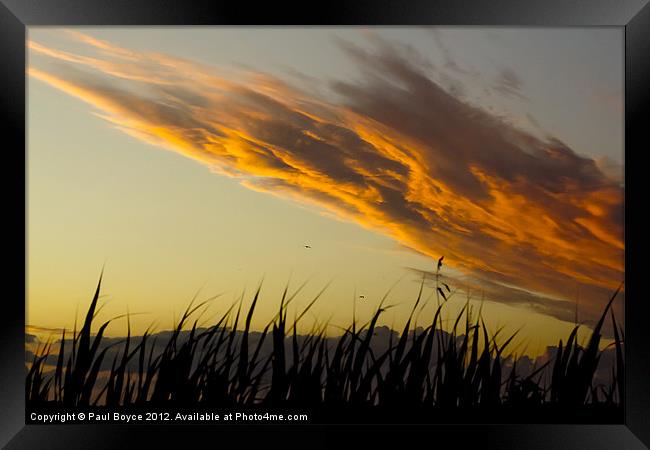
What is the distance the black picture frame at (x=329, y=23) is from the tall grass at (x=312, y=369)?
8 cm

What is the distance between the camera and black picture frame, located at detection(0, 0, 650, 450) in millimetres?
3207

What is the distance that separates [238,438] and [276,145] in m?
1.00

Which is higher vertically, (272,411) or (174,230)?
(174,230)

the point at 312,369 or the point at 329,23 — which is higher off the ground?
the point at 329,23

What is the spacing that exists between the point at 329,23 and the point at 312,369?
3.91 feet

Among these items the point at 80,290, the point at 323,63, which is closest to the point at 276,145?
the point at 323,63

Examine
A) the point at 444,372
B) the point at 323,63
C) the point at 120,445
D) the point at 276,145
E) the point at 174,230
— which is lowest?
the point at 120,445

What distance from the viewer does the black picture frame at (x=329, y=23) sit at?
10.5 feet

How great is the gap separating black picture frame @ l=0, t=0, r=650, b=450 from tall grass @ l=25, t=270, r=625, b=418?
79mm

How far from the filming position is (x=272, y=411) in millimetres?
3242

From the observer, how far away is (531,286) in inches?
128

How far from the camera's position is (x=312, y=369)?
329 centimetres

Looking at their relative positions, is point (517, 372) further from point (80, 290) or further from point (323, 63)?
point (80, 290)

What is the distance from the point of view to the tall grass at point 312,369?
10.7 feet
